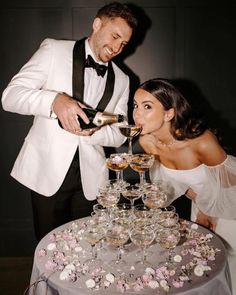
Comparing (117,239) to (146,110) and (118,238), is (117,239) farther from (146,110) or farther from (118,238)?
(146,110)

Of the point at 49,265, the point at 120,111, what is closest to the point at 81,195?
the point at 120,111

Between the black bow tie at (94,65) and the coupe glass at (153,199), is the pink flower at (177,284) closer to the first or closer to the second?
the coupe glass at (153,199)

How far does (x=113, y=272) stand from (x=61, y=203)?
47.7 inches

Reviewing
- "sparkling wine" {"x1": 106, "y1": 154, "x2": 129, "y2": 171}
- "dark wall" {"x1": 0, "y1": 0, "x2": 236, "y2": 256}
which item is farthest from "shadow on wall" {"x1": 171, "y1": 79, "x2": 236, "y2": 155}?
"sparkling wine" {"x1": 106, "y1": 154, "x2": 129, "y2": 171}

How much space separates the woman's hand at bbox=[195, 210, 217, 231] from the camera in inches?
103

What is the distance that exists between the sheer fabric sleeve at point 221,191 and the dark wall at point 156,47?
1.27 m

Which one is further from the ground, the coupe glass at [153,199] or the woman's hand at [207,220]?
the coupe glass at [153,199]

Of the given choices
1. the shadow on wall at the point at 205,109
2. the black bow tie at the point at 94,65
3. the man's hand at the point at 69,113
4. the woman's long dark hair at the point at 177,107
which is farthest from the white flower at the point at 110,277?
the shadow on wall at the point at 205,109

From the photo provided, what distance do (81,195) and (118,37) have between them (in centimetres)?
131

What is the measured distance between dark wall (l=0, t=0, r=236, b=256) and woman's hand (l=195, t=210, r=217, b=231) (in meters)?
1.32

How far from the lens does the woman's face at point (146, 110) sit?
2.52 meters

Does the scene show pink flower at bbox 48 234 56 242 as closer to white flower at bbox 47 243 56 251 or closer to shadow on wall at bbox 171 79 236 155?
white flower at bbox 47 243 56 251

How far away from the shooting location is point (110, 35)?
260 centimetres

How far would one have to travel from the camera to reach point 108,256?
1.85m
